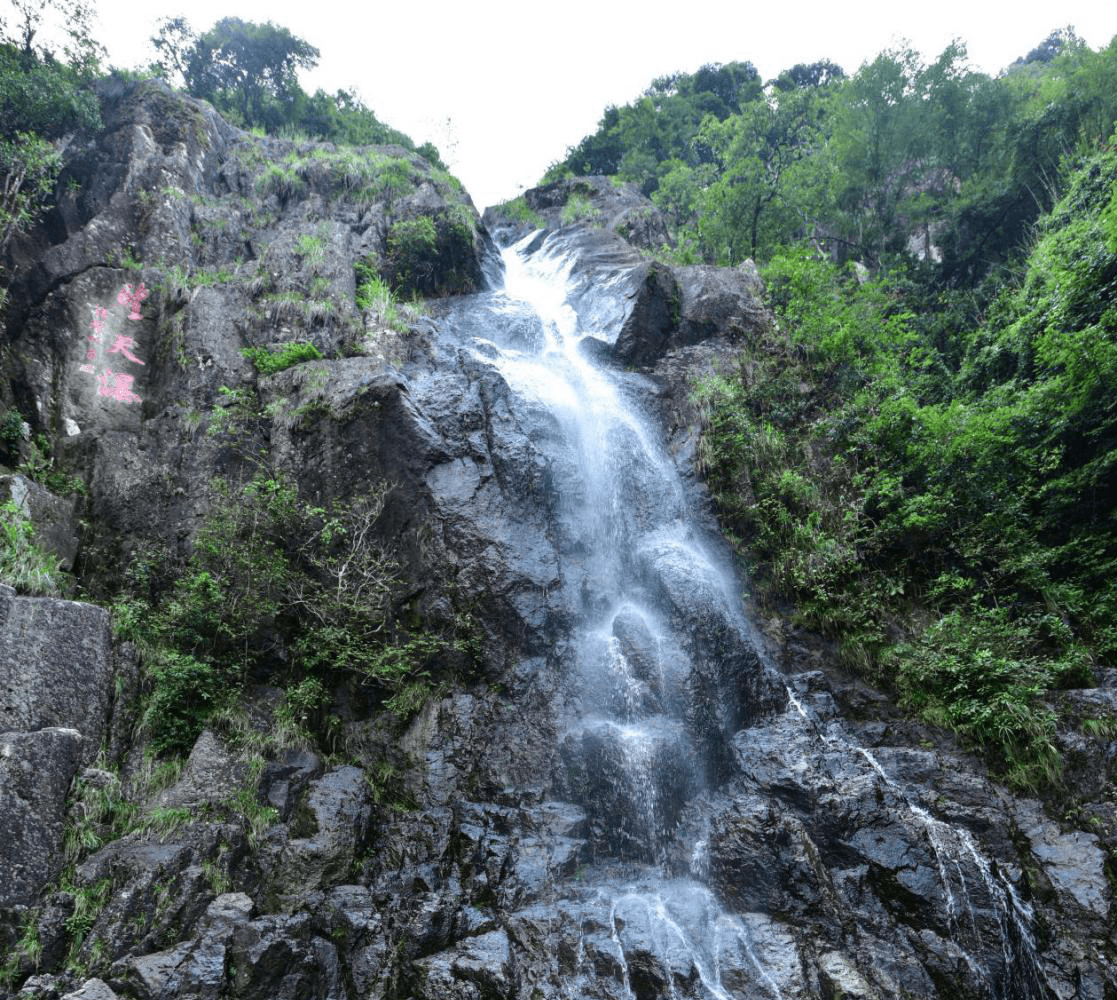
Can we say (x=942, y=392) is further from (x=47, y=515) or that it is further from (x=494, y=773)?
(x=47, y=515)

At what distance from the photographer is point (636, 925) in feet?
19.1

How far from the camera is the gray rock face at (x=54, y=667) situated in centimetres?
611

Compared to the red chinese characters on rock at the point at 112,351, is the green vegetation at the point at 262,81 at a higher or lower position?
higher

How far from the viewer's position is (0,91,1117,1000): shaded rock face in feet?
18.0

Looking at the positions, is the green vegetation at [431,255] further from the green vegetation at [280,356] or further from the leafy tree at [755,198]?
the leafy tree at [755,198]

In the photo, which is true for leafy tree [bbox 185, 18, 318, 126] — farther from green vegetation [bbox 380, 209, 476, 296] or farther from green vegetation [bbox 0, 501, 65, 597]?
green vegetation [bbox 0, 501, 65, 597]

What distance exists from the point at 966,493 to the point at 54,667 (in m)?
12.5

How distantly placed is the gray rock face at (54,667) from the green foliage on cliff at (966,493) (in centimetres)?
933

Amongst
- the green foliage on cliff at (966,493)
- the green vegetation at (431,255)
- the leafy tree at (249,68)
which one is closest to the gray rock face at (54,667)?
the green foliage on cliff at (966,493)

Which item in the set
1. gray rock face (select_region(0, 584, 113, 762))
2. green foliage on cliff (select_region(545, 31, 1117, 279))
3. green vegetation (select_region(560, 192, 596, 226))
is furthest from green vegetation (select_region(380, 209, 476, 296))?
gray rock face (select_region(0, 584, 113, 762))

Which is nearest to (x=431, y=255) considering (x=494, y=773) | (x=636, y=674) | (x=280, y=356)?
(x=280, y=356)

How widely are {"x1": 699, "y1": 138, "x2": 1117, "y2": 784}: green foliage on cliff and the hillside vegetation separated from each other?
0.11ft

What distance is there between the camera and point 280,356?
1071 cm

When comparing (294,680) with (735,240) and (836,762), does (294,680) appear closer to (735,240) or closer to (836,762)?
(836,762)
